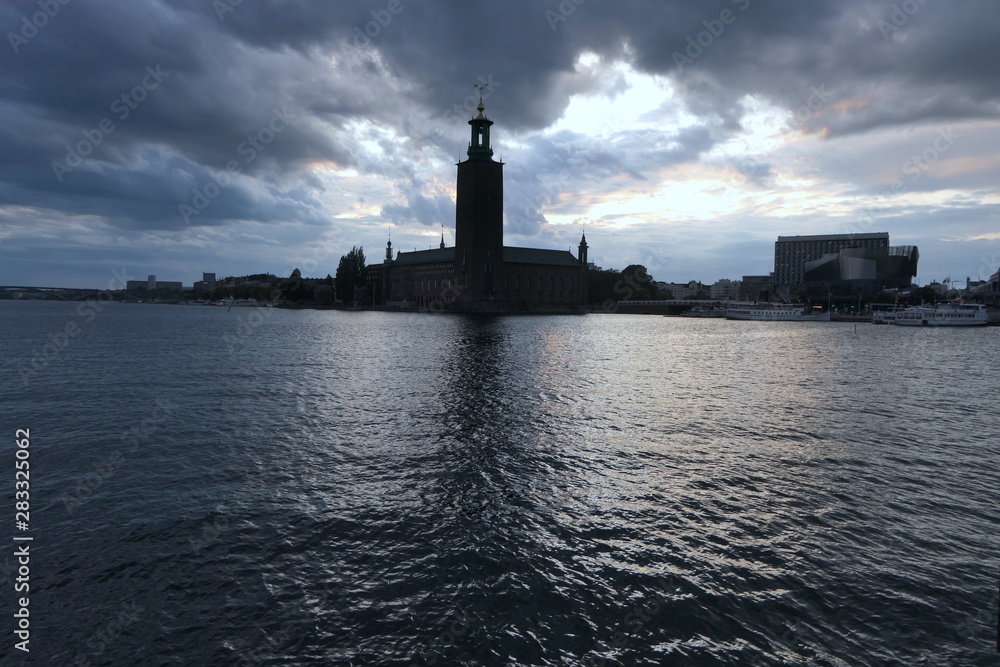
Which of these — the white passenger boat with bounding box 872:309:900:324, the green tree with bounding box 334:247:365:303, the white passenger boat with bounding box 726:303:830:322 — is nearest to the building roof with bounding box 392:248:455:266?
the green tree with bounding box 334:247:365:303

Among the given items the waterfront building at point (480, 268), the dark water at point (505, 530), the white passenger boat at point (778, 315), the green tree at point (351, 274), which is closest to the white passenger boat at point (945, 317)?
the white passenger boat at point (778, 315)

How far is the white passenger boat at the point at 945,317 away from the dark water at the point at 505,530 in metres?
101

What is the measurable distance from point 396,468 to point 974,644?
1216cm

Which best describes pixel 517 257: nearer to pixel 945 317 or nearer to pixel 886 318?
pixel 886 318

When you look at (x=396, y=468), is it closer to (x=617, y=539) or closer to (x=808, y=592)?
(x=617, y=539)

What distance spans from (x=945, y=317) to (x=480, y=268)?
329 ft

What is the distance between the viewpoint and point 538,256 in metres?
177

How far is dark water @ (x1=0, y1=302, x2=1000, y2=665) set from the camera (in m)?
8.15

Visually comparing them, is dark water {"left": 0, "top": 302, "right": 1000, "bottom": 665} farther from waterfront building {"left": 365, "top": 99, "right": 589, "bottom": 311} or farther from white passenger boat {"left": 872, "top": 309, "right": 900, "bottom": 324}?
waterfront building {"left": 365, "top": 99, "right": 589, "bottom": 311}

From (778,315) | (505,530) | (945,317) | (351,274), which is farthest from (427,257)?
(505,530)

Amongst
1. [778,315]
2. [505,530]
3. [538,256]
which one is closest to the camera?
[505,530]

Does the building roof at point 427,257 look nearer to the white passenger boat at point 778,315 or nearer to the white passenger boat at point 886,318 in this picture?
the white passenger boat at point 778,315

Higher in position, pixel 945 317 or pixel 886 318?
pixel 945 317

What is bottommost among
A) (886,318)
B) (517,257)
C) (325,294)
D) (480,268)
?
(886,318)
